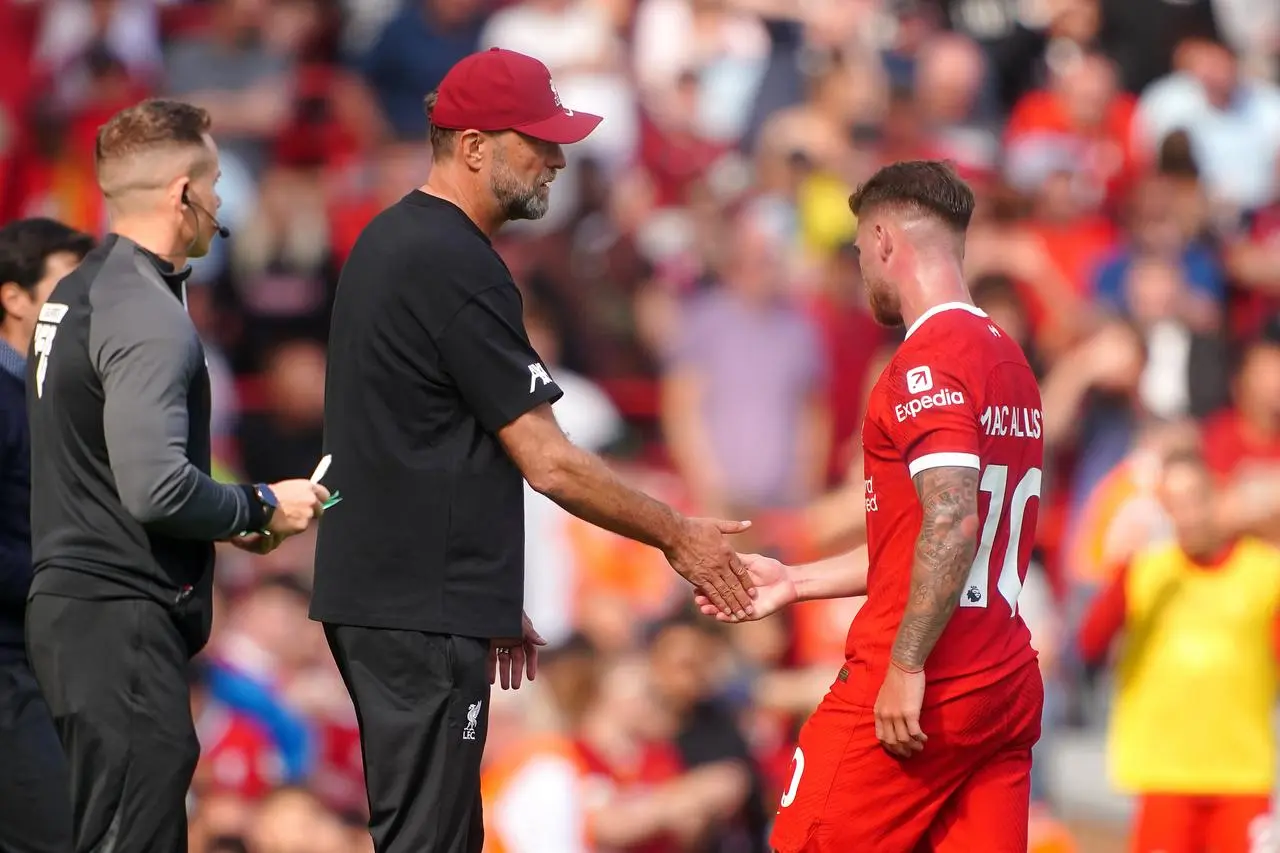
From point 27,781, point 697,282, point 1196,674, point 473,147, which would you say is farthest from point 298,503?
point 697,282

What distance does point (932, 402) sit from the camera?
491 centimetres

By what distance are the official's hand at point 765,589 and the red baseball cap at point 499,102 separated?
1364 millimetres

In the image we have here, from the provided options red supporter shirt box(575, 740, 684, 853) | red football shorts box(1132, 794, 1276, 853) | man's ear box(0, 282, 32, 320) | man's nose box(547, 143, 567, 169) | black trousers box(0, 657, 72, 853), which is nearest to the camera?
man's nose box(547, 143, 567, 169)

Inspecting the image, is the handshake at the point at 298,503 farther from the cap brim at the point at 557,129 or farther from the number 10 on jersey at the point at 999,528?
the number 10 on jersey at the point at 999,528

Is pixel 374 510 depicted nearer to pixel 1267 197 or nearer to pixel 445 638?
pixel 445 638

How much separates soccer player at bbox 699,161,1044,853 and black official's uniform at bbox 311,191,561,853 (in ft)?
3.06

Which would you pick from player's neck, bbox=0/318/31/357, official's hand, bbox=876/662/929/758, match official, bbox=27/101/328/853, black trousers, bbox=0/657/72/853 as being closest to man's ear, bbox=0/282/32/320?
player's neck, bbox=0/318/31/357

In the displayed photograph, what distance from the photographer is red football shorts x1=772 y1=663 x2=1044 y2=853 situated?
5008mm

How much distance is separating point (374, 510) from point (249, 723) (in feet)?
13.6

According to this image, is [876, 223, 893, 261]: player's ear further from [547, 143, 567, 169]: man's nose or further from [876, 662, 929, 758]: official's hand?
[876, 662, 929, 758]: official's hand

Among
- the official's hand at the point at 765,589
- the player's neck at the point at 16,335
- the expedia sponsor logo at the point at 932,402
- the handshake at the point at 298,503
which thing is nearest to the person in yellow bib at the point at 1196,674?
the official's hand at the point at 765,589

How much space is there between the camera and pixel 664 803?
8375 mm

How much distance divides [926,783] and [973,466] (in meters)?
0.87

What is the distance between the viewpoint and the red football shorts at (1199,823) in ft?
26.2
